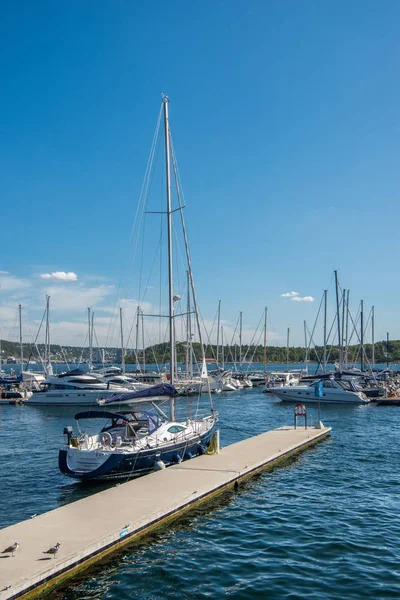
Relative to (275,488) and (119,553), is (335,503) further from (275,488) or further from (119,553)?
(119,553)

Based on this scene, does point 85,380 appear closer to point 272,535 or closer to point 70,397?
point 70,397

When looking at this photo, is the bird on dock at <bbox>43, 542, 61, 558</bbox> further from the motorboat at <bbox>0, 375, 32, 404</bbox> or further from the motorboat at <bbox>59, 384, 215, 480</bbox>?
the motorboat at <bbox>0, 375, 32, 404</bbox>

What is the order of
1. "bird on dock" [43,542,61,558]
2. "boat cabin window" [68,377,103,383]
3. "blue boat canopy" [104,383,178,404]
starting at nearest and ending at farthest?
"bird on dock" [43,542,61,558], "blue boat canopy" [104,383,178,404], "boat cabin window" [68,377,103,383]

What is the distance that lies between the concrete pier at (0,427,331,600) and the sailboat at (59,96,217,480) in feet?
2.60

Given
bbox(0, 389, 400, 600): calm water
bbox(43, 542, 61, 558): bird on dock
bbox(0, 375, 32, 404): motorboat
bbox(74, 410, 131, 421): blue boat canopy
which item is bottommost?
bbox(0, 375, 32, 404): motorboat

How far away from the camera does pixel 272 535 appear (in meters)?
15.7

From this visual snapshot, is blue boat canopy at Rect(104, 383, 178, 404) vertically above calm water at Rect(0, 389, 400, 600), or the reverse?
blue boat canopy at Rect(104, 383, 178, 404)

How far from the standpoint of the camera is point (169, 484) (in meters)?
19.4

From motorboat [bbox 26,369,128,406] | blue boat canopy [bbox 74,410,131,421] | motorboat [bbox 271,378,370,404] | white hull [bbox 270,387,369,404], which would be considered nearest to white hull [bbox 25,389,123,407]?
motorboat [bbox 26,369,128,406]

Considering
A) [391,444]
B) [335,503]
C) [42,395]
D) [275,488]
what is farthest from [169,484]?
[42,395]

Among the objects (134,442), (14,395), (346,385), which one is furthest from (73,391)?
(134,442)

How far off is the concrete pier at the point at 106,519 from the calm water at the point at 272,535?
452 mm

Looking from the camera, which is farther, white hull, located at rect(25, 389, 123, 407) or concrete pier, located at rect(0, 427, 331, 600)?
white hull, located at rect(25, 389, 123, 407)

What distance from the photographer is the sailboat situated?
20.5 m
